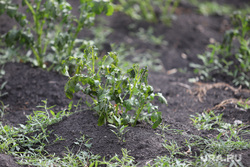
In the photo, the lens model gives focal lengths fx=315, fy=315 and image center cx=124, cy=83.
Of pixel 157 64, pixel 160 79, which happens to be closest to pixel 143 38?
pixel 157 64

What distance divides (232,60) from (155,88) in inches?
50.4

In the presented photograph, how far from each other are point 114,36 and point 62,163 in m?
3.23

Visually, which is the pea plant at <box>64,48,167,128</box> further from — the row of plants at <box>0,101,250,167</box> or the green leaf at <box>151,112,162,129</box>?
the row of plants at <box>0,101,250,167</box>

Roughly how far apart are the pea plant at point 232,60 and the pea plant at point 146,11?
4.95 feet

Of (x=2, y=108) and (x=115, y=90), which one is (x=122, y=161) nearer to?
(x=115, y=90)

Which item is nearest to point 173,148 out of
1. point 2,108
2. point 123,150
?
point 123,150

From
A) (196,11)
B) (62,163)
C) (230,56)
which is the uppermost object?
(196,11)

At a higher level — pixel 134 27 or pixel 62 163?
pixel 134 27

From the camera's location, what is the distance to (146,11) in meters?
5.80

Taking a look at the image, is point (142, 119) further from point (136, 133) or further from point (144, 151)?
point (144, 151)

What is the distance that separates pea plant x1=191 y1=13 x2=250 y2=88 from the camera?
12.9 ft

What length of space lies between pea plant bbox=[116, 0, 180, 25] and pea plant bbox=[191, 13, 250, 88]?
1.51 m

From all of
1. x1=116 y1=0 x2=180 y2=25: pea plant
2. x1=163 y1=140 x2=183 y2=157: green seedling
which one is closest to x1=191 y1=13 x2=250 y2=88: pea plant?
x1=116 y1=0 x2=180 y2=25: pea plant

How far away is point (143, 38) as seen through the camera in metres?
5.31
